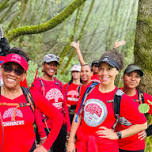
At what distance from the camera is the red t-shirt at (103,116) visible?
2.30 meters

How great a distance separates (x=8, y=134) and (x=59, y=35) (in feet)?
37.7

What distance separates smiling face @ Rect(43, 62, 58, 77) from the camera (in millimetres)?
4090

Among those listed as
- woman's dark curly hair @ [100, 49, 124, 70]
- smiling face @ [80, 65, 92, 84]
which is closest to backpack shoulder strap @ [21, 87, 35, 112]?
woman's dark curly hair @ [100, 49, 124, 70]

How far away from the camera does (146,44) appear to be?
366 cm

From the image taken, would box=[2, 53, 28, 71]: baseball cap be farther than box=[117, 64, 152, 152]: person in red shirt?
No

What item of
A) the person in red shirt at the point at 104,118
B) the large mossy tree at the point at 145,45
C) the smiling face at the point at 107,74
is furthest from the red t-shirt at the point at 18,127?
the large mossy tree at the point at 145,45

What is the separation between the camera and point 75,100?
5105mm

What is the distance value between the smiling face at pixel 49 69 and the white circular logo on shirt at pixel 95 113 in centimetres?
179

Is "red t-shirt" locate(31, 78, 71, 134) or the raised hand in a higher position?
"red t-shirt" locate(31, 78, 71, 134)

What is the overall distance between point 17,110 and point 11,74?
1.34 ft

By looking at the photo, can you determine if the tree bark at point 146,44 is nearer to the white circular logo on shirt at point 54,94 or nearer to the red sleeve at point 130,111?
the red sleeve at point 130,111

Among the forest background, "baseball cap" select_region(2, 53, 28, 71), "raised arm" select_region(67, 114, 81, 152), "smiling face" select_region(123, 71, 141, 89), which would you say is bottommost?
"raised arm" select_region(67, 114, 81, 152)

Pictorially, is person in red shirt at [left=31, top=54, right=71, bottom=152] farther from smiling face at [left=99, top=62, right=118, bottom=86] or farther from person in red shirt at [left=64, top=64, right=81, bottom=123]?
smiling face at [left=99, top=62, right=118, bottom=86]

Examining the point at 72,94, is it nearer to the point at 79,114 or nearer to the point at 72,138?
the point at 79,114
